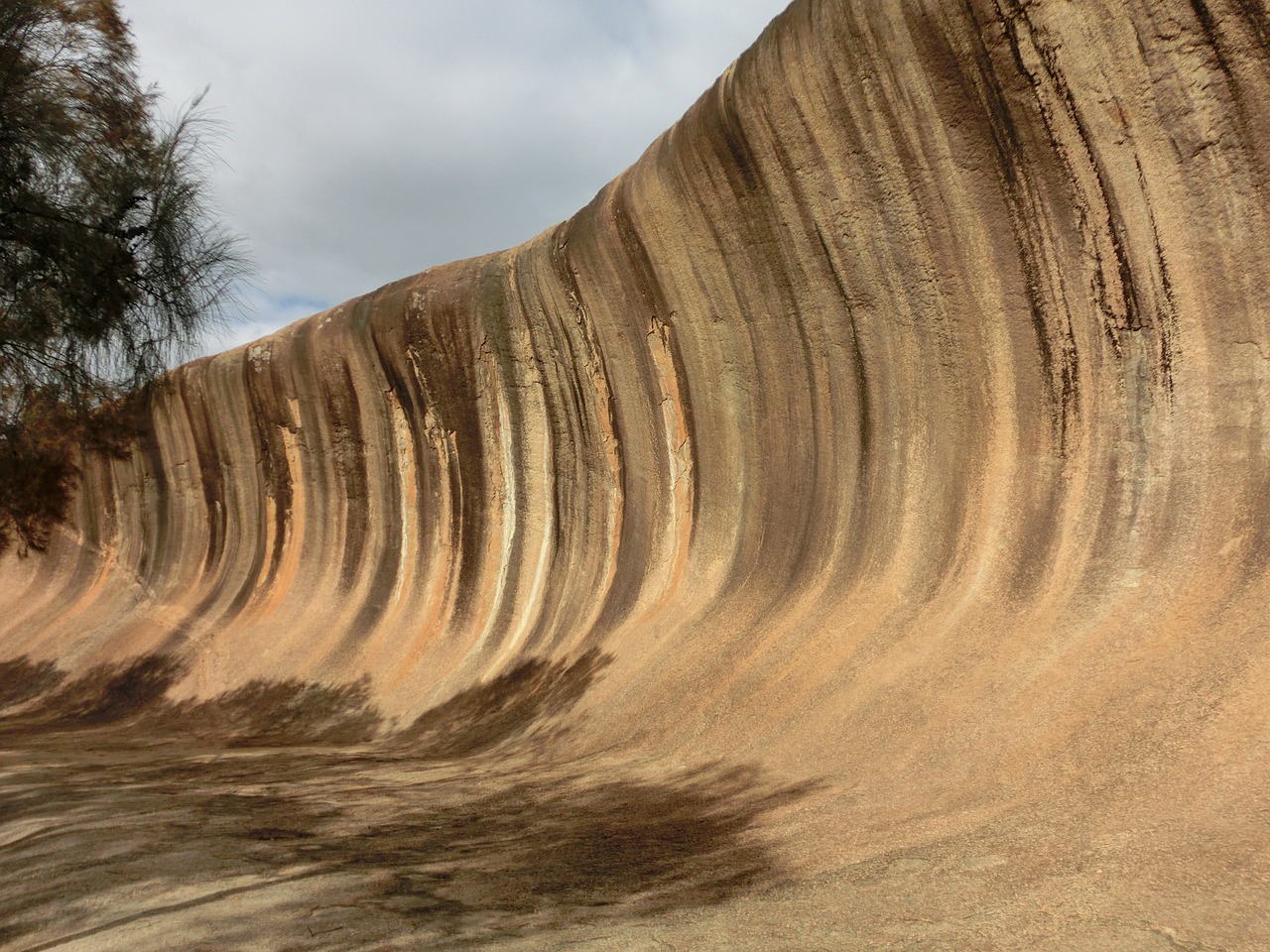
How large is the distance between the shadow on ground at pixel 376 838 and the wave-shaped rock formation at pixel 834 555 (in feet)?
0.11

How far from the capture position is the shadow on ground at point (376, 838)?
298cm

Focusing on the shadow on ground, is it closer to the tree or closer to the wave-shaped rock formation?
the wave-shaped rock formation

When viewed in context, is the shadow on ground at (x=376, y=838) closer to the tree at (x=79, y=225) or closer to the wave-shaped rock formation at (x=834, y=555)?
the wave-shaped rock formation at (x=834, y=555)

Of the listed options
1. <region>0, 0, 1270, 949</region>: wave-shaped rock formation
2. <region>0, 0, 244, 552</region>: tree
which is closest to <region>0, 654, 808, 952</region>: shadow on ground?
<region>0, 0, 1270, 949</region>: wave-shaped rock formation

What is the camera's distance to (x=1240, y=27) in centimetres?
431

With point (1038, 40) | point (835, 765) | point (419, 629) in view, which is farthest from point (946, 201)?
point (419, 629)

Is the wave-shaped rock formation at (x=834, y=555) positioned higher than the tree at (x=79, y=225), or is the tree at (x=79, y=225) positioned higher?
the tree at (x=79, y=225)

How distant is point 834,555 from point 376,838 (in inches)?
123

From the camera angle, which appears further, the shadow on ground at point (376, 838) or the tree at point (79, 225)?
the tree at point (79, 225)

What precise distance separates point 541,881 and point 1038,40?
4.35m

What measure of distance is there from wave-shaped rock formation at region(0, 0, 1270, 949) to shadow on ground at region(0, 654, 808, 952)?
3 centimetres

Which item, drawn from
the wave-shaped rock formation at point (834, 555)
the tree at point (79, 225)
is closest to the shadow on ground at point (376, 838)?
the wave-shaped rock formation at point (834, 555)

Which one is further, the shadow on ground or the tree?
the tree

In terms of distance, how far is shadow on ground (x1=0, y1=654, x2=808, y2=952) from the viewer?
298 cm
